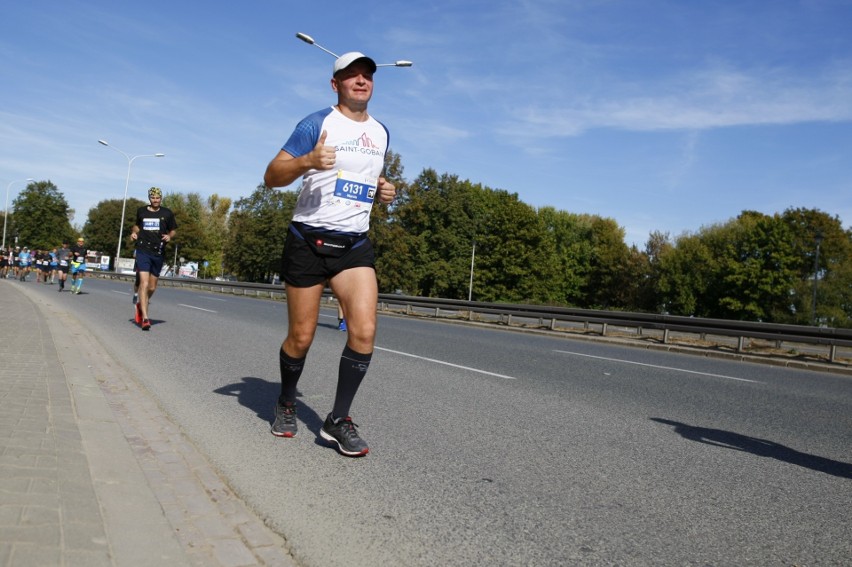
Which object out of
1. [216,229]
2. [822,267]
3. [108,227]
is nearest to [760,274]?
[822,267]

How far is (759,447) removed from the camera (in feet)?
16.8

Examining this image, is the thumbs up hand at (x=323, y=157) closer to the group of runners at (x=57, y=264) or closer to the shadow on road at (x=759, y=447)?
the shadow on road at (x=759, y=447)

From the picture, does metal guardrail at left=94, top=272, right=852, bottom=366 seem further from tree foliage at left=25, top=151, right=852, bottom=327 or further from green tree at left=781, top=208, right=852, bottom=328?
green tree at left=781, top=208, right=852, bottom=328

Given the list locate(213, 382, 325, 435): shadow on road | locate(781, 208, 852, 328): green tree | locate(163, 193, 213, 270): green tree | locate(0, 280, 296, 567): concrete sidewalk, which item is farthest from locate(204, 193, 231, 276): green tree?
locate(0, 280, 296, 567): concrete sidewalk

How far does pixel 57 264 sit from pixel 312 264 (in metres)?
32.0

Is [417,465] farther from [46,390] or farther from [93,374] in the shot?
[93,374]

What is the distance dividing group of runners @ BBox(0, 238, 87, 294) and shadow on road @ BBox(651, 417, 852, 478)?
69.3 feet

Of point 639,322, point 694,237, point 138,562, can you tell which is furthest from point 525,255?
point 138,562

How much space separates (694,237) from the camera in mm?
69438

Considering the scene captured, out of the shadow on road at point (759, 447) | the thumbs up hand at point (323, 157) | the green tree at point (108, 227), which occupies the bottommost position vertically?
Result: the shadow on road at point (759, 447)

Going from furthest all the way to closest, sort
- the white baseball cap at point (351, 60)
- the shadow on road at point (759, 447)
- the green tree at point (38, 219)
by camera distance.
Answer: the green tree at point (38, 219) → the shadow on road at point (759, 447) → the white baseball cap at point (351, 60)

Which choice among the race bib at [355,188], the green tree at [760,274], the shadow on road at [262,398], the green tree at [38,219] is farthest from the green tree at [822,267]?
the green tree at [38,219]

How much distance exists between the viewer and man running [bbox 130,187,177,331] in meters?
11.5

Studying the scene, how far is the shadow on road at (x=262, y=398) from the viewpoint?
5.17 meters
